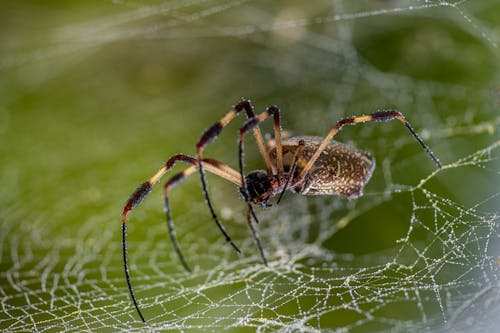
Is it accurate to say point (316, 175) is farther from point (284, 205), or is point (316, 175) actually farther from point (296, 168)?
point (284, 205)

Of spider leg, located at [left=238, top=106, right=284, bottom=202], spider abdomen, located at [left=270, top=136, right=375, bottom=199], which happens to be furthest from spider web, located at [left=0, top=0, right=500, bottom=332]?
spider leg, located at [left=238, top=106, right=284, bottom=202]

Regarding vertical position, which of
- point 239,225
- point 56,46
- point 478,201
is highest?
point 56,46

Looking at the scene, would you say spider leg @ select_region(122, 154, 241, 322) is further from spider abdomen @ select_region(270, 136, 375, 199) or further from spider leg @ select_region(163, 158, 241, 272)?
spider abdomen @ select_region(270, 136, 375, 199)

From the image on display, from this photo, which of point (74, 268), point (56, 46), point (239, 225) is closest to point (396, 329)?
point (239, 225)

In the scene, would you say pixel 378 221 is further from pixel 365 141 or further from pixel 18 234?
pixel 18 234

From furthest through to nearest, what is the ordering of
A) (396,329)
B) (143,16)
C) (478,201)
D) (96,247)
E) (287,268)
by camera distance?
(143,16) → (96,247) → (287,268) → (478,201) → (396,329)

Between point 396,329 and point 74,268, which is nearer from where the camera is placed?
point 396,329

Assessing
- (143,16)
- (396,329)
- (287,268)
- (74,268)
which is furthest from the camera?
(143,16)
